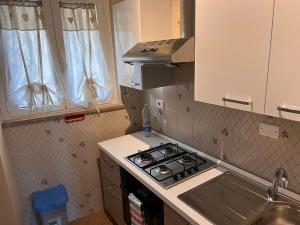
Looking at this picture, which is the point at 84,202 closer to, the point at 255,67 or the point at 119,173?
the point at 119,173

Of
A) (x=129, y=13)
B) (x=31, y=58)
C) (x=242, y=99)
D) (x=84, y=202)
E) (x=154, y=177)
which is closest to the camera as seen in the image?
(x=242, y=99)

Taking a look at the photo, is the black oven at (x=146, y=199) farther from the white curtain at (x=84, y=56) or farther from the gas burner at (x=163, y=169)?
the white curtain at (x=84, y=56)

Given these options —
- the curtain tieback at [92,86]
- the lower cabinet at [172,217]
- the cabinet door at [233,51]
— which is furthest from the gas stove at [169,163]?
the curtain tieback at [92,86]

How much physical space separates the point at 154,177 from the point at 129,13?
117cm

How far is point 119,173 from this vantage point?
75.4 inches

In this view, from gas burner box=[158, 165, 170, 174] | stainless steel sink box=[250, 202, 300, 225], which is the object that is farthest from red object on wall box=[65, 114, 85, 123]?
stainless steel sink box=[250, 202, 300, 225]

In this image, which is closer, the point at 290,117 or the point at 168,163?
the point at 290,117

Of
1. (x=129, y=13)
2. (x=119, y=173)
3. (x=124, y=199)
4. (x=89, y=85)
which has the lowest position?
(x=124, y=199)

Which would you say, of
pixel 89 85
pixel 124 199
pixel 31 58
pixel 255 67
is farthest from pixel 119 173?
pixel 255 67

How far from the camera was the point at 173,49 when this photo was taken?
4.26ft

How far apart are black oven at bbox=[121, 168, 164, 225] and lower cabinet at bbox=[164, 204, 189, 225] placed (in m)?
0.09

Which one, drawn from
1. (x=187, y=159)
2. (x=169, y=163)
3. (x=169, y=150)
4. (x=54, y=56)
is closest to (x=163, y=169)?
(x=169, y=163)

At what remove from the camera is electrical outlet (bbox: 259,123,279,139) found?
1321 millimetres

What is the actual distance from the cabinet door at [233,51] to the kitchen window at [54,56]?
1161 mm
